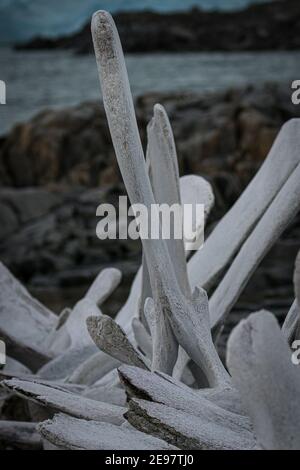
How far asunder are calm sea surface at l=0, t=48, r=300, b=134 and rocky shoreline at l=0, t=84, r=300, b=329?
40.7 inches

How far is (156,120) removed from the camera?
203cm

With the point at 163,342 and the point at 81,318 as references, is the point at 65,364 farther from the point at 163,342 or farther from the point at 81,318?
the point at 163,342

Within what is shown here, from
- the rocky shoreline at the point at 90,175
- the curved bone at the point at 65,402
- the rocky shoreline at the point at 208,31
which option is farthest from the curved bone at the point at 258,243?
the rocky shoreline at the point at 208,31

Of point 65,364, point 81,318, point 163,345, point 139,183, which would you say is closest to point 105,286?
point 81,318

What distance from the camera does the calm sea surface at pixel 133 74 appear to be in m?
15.6

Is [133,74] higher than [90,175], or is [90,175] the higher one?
[133,74]

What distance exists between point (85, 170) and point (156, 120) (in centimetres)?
1099

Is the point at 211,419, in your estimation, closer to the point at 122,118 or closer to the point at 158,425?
the point at 158,425

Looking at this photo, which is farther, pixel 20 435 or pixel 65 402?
pixel 20 435

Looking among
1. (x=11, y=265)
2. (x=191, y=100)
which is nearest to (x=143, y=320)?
(x=11, y=265)

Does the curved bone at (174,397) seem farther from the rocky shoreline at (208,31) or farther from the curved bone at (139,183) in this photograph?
the rocky shoreline at (208,31)

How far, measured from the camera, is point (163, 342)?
193 centimetres

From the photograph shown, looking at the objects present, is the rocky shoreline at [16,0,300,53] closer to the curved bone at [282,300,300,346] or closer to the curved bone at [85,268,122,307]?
the curved bone at [85,268,122,307]

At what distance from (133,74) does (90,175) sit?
4.18m
